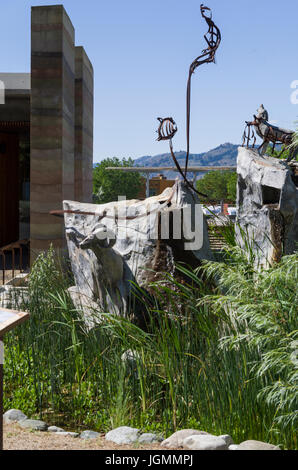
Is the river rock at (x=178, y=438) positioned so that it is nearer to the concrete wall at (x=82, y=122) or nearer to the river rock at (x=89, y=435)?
the river rock at (x=89, y=435)

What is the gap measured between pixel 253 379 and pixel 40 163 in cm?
500

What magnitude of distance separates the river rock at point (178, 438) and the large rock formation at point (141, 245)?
1399 millimetres

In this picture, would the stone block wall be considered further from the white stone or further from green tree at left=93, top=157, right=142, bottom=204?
green tree at left=93, top=157, right=142, bottom=204

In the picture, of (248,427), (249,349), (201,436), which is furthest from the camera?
(249,349)

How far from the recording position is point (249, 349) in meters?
3.17

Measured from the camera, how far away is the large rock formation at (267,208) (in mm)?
4570

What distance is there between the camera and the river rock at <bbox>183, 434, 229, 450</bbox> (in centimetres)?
266

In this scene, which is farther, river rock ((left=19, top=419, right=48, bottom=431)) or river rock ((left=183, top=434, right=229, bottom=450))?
river rock ((left=19, top=419, right=48, bottom=431))

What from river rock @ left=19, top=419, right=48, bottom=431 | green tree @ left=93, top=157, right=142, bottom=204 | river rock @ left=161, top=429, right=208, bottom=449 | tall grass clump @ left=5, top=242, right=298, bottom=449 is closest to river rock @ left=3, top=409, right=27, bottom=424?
river rock @ left=19, top=419, right=48, bottom=431

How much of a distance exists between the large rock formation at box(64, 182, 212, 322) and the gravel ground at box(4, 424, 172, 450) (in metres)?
1.32

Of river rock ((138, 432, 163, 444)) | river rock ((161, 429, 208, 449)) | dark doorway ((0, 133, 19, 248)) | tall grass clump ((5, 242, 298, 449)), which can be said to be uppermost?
dark doorway ((0, 133, 19, 248))

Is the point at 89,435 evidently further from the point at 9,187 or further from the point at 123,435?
the point at 9,187
